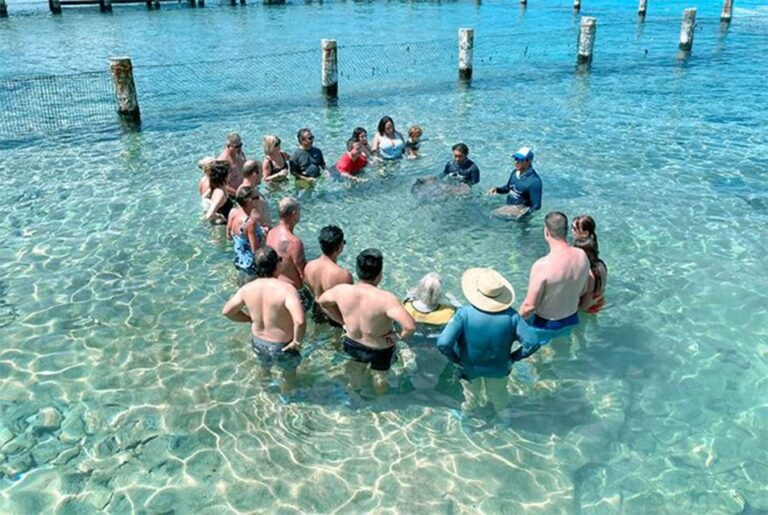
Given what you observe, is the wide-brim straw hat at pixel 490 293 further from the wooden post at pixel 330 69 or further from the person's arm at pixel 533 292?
the wooden post at pixel 330 69

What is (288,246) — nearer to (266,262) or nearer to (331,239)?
(331,239)

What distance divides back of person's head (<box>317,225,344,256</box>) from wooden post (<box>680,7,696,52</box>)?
30.9m

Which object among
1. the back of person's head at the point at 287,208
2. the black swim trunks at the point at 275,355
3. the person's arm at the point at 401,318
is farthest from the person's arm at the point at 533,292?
the back of person's head at the point at 287,208

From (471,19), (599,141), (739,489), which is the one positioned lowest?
(739,489)

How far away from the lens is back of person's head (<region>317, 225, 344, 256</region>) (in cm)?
657

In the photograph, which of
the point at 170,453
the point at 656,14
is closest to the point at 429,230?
the point at 170,453

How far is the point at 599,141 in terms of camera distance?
16.4 metres

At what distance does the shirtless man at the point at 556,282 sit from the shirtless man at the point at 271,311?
251 centimetres

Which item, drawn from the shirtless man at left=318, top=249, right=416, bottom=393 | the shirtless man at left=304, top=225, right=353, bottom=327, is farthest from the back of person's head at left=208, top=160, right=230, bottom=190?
the shirtless man at left=318, top=249, right=416, bottom=393

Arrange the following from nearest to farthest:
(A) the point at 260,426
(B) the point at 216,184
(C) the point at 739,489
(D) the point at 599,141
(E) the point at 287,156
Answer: (C) the point at 739,489
(A) the point at 260,426
(B) the point at 216,184
(E) the point at 287,156
(D) the point at 599,141

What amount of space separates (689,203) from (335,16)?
4592 centimetres

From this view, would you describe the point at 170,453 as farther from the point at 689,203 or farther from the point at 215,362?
the point at 689,203

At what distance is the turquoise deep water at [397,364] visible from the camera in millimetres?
5656

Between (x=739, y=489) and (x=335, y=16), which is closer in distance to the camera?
(x=739, y=489)
